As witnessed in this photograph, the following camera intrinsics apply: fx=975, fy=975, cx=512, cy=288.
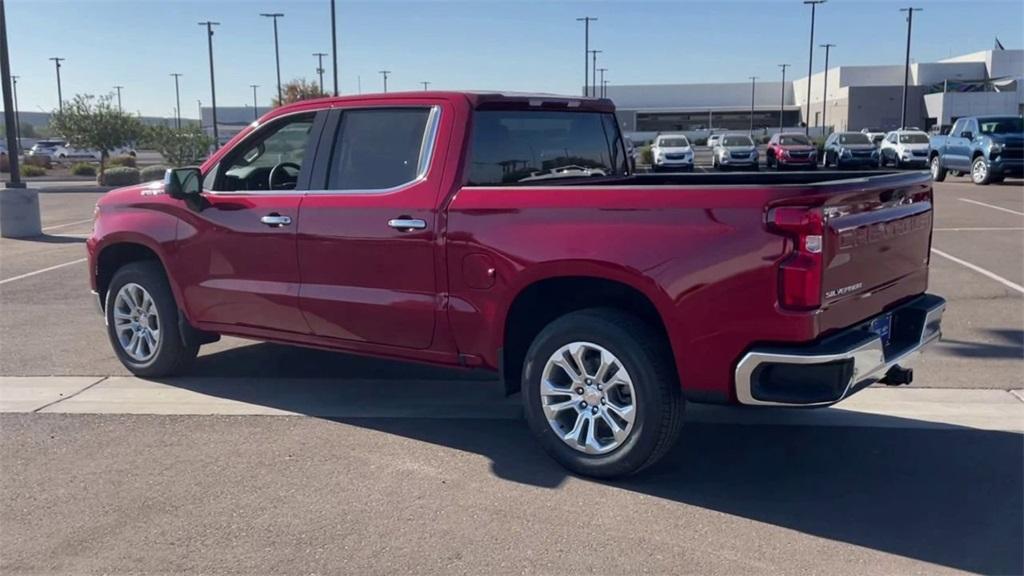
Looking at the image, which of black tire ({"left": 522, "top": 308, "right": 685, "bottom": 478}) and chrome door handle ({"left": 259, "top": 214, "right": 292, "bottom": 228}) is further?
chrome door handle ({"left": 259, "top": 214, "right": 292, "bottom": 228})

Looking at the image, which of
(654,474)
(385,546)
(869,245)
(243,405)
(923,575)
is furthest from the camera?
(243,405)

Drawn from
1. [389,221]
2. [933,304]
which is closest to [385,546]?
[389,221]

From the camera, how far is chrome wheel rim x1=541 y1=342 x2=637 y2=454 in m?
4.96

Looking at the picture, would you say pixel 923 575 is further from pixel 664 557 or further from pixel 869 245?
pixel 869 245

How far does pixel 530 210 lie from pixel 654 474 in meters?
1.56

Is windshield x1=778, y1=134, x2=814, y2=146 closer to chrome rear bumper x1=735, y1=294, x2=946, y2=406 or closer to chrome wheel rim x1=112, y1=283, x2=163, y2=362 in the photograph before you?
chrome wheel rim x1=112, y1=283, x2=163, y2=362

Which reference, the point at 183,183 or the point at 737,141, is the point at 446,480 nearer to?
the point at 183,183

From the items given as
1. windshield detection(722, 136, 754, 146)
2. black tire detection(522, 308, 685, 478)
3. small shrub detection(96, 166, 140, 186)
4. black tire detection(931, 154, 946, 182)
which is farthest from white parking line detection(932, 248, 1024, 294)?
small shrub detection(96, 166, 140, 186)

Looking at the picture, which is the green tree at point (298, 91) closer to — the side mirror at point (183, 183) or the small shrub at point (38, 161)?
the small shrub at point (38, 161)

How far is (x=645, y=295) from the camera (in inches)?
190

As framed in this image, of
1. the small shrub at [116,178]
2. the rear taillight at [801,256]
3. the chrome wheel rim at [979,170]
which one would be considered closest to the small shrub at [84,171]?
the small shrub at [116,178]

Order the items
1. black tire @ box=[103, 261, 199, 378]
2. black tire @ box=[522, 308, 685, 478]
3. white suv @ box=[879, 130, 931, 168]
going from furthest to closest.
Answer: white suv @ box=[879, 130, 931, 168]
black tire @ box=[103, 261, 199, 378]
black tire @ box=[522, 308, 685, 478]

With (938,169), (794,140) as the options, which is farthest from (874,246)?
(794,140)

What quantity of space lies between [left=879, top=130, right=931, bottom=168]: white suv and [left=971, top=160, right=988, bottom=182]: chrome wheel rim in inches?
346
